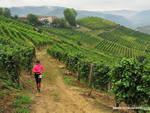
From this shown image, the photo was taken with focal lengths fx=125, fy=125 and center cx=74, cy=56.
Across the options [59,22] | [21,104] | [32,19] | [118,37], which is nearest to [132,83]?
[21,104]

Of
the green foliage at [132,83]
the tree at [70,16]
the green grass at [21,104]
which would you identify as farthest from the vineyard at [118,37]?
the green grass at [21,104]

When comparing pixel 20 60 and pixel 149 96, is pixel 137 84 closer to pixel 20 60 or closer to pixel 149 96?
pixel 149 96

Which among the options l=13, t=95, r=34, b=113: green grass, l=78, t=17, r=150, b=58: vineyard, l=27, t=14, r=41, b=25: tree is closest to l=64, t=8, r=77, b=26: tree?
l=78, t=17, r=150, b=58: vineyard

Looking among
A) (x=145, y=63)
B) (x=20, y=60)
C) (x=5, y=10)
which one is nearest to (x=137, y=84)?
(x=145, y=63)

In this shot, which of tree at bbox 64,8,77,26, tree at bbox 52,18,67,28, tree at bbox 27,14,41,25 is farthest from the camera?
tree at bbox 64,8,77,26

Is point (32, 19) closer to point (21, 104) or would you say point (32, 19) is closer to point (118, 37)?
point (118, 37)

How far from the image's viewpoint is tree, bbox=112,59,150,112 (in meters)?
6.05

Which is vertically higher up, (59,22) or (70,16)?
(70,16)

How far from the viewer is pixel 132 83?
6.40 metres

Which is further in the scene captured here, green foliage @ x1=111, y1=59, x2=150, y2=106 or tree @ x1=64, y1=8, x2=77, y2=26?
tree @ x1=64, y1=8, x2=77, y2=26

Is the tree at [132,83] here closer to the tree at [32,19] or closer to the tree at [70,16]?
the tree at [32,19]

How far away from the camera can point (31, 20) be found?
101 metres

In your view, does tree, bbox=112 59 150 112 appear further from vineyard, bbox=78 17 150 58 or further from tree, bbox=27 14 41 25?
tree, bbox=27 14 41 25

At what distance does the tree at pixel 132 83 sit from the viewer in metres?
6.05
